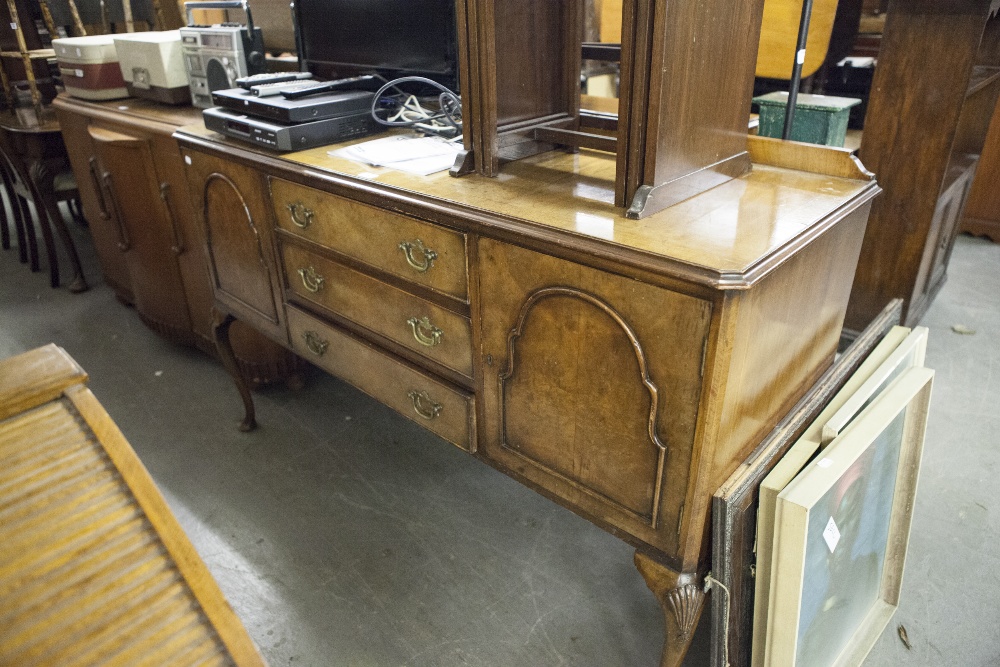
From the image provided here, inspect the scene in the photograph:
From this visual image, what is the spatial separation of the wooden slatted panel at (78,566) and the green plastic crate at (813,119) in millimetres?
1693

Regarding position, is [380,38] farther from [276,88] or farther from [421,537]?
[421,537]

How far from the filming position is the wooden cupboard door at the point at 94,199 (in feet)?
8.33

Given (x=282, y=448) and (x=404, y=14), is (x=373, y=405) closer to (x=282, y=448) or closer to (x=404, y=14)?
(x=282, y=448)

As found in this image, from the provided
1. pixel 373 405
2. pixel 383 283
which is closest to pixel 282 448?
pixel 373 405

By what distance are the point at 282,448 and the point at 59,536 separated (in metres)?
1.41

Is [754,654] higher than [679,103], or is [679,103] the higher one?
[679,103]

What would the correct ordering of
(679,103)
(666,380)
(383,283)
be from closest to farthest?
(666,380)
(679,103)
(383,283)

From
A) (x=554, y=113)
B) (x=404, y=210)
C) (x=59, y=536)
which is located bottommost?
(x=59, y=536)

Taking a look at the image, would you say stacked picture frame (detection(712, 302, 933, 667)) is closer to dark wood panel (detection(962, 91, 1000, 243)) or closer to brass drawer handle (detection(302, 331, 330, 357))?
brass drawer handle (detection(302, 331, 330, 357))

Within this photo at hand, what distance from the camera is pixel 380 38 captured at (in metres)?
1.89

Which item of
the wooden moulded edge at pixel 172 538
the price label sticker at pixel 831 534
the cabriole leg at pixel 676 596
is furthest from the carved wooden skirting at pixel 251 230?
the price label sticker at pixel 831 534

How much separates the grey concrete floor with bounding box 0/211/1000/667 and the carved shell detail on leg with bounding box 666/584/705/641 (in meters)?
0.39

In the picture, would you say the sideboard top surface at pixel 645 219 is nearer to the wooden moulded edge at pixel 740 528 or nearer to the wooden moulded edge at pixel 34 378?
the wooden moulded edge at pixel 740 528

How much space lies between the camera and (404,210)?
1247 mm
